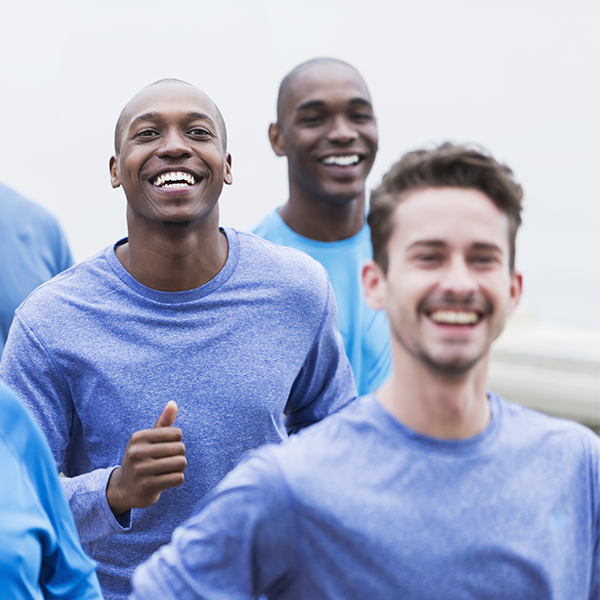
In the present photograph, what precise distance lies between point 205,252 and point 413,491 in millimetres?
925

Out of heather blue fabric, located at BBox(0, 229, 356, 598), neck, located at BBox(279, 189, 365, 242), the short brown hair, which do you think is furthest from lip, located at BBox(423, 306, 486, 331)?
neck, located at BBox(279, 189, 365, 242)

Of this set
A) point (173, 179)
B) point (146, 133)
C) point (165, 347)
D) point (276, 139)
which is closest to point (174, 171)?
point (173, 179)

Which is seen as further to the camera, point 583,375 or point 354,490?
point 583,375

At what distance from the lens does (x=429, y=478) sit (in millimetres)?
1300

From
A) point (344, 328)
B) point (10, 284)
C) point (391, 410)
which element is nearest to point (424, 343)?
point (391, 410)

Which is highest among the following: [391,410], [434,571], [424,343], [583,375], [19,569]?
[424,343]

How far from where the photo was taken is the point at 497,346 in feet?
17.4

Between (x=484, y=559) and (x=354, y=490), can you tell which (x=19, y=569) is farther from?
(x=484, y=559)

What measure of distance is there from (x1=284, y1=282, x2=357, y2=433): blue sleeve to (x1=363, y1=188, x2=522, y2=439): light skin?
70 centimetres

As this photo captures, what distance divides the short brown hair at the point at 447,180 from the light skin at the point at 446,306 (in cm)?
2

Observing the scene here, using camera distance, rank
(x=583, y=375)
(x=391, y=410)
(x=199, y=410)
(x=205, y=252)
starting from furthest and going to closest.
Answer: (x=583, y=375) → (x=205, y=252) → (x=199, y=410) → (x=391, y=410)

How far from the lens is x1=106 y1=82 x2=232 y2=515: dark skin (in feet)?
6.60

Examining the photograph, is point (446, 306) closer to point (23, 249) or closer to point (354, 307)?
point (354, 307)

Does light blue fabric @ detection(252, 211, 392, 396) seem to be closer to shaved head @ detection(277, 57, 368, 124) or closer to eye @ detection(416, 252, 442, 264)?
shaved head @ detection(277, 57, 368, 124)
